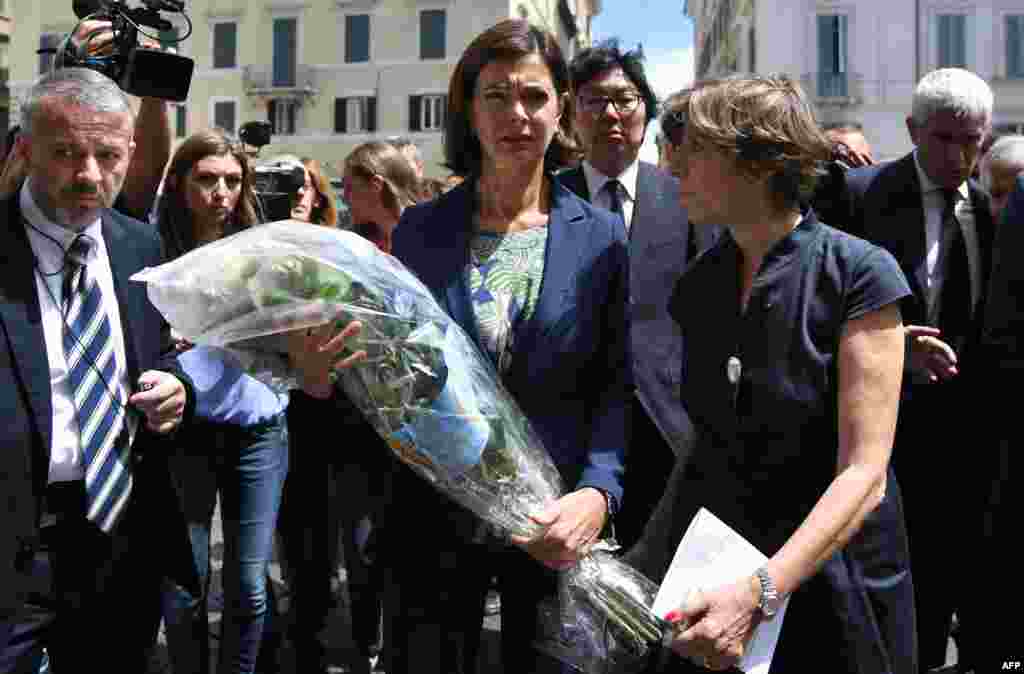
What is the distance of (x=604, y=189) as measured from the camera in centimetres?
368

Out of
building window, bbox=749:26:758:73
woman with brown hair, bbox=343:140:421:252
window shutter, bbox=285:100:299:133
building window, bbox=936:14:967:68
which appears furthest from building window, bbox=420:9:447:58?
woman with brown hair, bbox=343:140:421:252

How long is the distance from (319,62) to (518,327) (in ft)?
127

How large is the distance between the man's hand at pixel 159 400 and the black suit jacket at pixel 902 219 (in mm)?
2380

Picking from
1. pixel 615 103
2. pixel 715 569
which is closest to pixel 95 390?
pixel 715 569

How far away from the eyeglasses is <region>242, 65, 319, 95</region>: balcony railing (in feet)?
119

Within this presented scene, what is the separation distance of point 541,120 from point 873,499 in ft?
3.79

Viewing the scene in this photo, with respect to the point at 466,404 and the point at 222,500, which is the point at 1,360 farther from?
the point at 222,500

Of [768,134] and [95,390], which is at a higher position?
[768,134]

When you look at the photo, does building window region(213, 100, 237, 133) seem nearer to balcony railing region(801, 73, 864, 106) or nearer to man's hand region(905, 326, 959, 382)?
balcony railing region(801, 73, 864, 106)

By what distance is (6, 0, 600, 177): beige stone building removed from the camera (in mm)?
38219

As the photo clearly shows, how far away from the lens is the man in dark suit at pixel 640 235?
10.5ft

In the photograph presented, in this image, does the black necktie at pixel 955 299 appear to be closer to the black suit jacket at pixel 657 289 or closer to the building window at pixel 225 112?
the black suit jacket at pixel 657 289

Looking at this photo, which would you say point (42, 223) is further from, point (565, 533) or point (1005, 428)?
point (1005, 428)

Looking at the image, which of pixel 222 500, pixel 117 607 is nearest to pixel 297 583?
pixel 222 500
